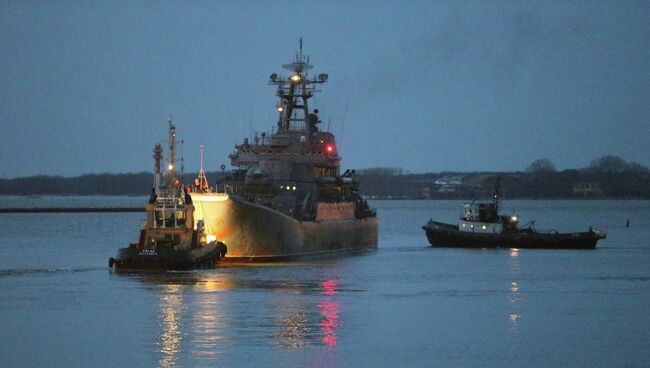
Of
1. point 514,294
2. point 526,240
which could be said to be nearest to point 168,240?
point 514,294

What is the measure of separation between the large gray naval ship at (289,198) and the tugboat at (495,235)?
521cm

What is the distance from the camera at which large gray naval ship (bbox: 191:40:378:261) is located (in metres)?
53.4

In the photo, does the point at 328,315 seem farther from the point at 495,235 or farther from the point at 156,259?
the point at 495,235

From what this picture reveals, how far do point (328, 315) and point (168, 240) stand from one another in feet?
50.2

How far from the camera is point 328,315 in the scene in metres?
35.4

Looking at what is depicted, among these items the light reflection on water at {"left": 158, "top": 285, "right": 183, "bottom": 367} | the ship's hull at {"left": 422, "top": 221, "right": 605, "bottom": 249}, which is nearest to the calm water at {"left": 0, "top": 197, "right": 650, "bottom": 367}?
the light reflection on water at {"left": 158, "top": 285, "right": 183, "bottom": 367}

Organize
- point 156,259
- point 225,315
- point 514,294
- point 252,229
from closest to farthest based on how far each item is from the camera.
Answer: point 225,315
point 514,294
point 156,259
point 252,229

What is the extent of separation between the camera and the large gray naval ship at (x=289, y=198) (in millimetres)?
53438

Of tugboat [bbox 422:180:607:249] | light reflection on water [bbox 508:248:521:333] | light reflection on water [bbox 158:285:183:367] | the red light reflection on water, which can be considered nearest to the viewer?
light reflection on water [bbox 158:285:183:367]

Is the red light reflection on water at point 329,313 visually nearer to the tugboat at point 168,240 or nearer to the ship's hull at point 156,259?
the ship's hull at point 156,259

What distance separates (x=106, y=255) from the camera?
210ft

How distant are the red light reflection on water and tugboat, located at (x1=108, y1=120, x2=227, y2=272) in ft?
20.2


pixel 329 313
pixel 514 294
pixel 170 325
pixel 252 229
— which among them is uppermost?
pixel 252 229

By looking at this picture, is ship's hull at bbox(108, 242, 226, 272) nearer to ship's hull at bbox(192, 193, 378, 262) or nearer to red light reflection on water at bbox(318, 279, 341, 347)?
ship's hull at bbox(192, 193, 378, 262)
